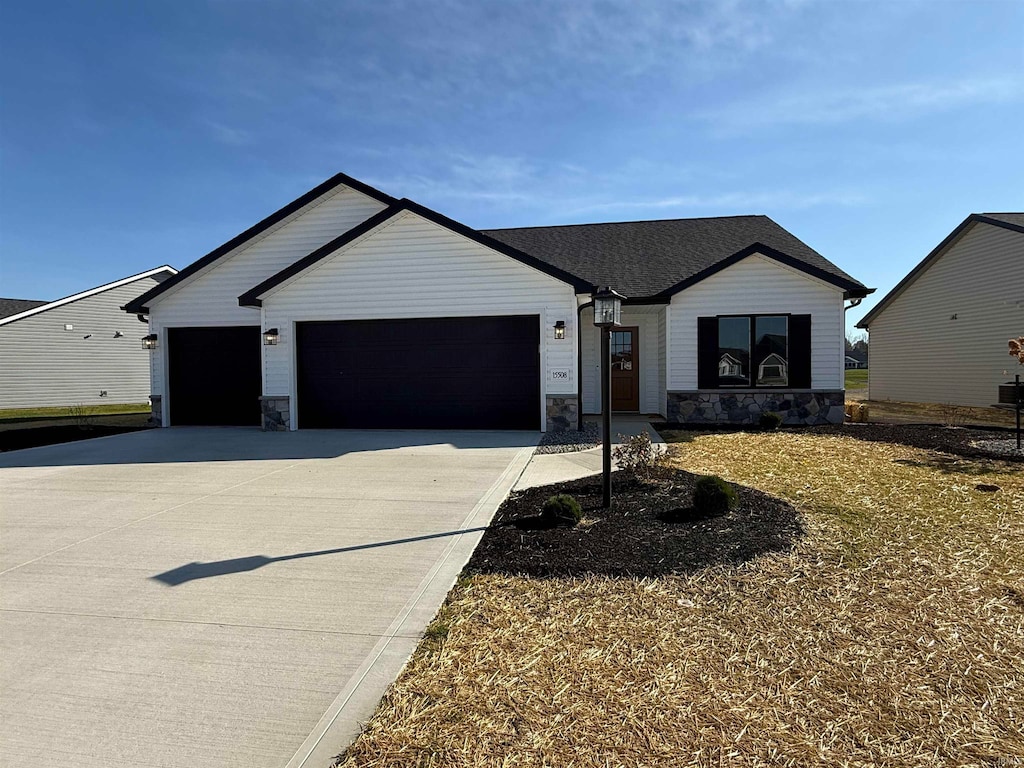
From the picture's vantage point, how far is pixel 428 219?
11031 millimetres

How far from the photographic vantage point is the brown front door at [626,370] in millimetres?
14320

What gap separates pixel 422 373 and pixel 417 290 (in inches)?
70.1

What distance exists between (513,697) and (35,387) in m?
25.8

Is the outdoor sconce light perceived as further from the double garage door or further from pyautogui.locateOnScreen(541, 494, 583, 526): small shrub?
the double garage door

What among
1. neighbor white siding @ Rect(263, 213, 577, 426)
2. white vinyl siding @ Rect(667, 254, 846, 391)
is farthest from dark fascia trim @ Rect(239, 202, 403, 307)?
white vinyl siding @ Rect(667, 254, 846, 391)

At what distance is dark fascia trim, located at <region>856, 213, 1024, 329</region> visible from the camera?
14.7 meters

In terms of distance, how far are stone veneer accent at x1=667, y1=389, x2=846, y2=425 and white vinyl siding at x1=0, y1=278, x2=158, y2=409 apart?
904 inches

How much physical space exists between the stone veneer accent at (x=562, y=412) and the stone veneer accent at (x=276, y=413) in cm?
582

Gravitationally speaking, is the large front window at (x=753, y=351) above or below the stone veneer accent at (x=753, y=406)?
above

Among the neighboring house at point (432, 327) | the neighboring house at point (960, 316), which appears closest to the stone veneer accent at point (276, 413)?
the neighboring house at point (432, 327)

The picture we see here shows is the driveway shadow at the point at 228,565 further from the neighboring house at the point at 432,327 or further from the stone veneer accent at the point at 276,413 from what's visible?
the stone veneer accent at the point at 276,413

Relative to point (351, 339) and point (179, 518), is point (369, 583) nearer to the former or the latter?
point (179, 518)

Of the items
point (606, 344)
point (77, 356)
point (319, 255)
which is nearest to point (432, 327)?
point (319, 255)

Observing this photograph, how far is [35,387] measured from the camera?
67.3 ft
